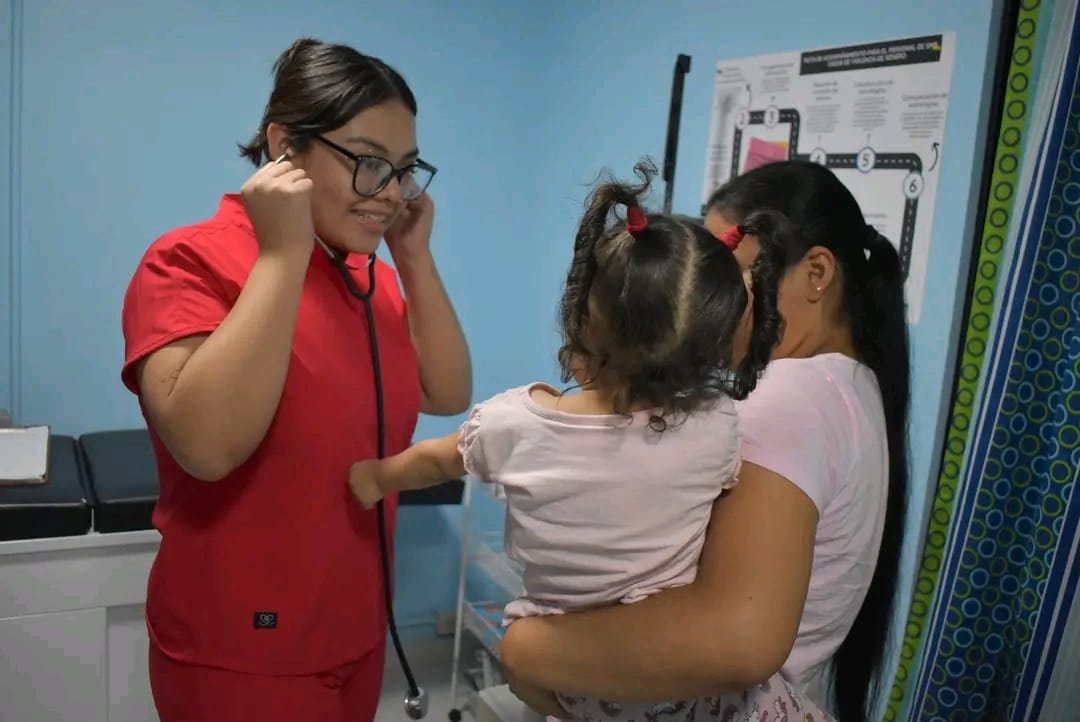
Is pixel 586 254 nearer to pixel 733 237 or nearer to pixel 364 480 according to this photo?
pixel 733 237

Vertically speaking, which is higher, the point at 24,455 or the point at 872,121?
the point at 872,121

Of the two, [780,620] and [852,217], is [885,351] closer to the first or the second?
[852,217]

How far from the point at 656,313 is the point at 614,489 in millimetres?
187

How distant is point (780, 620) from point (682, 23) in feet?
6.65

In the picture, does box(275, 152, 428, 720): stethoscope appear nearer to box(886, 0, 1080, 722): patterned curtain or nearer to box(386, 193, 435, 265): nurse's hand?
box(386, 193, 435, 265): nurse's hand

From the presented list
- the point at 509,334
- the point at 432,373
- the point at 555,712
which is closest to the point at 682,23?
the point at 509,334

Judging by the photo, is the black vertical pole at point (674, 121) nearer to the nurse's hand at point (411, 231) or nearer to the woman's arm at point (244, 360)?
the nurse's hand at point (411, 231)

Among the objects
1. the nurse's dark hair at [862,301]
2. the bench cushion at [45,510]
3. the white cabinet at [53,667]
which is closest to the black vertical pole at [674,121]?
the nurse's dark hair at [862,301]

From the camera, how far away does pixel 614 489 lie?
0.92 m

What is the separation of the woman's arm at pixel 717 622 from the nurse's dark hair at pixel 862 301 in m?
0.34

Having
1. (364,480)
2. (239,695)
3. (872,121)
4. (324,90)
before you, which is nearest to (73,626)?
(239,695)

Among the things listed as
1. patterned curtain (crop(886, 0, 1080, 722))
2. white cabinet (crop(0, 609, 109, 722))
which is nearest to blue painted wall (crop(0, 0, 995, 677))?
patterned curtain (crop(886, 0, 1080, 722))

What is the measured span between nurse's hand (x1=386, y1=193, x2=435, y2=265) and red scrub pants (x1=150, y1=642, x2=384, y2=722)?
2.01ft

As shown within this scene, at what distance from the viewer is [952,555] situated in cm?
138
